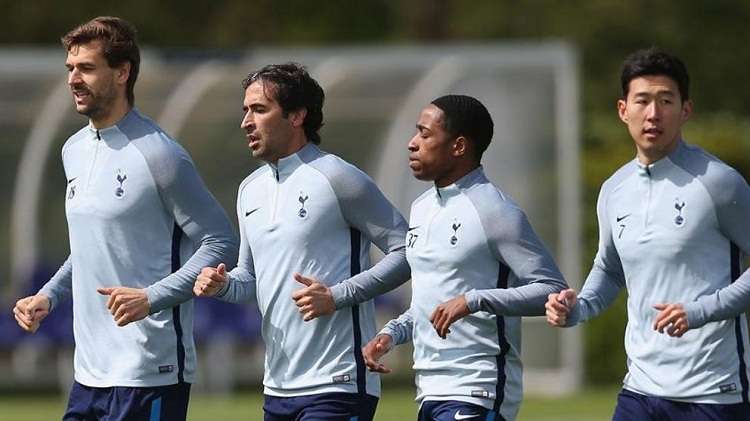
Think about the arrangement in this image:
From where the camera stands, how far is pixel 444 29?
31.5m

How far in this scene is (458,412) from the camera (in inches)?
305

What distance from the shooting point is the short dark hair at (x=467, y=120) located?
26.2 feet

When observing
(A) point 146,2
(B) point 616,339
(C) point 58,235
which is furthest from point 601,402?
(A) point 146,2

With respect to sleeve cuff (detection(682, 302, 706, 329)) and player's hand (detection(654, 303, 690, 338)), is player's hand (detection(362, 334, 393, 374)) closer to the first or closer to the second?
player's hand (detection(654, 303, 690, 338))

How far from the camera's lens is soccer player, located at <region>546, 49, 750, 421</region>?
303 inches

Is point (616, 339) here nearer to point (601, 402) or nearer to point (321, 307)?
point (601, 402)

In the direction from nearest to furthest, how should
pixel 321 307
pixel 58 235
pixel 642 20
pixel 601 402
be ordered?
pixel 321 307, pixel 601 402, pixel 58 235, pixel 642 20

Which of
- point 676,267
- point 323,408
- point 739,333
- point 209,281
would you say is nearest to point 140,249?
point 209,281

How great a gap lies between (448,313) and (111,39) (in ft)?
6.09

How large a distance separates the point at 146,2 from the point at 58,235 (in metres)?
10.1

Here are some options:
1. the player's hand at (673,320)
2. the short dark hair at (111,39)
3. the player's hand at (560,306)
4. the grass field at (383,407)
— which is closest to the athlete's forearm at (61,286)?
the short dark hair at (111,39)

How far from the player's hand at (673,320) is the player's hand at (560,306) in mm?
339

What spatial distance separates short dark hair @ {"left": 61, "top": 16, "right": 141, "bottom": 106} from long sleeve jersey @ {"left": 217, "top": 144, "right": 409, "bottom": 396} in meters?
0.76

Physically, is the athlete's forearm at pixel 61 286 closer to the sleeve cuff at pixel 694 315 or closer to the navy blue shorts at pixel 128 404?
the navy blue shorts at pixel 128 404
